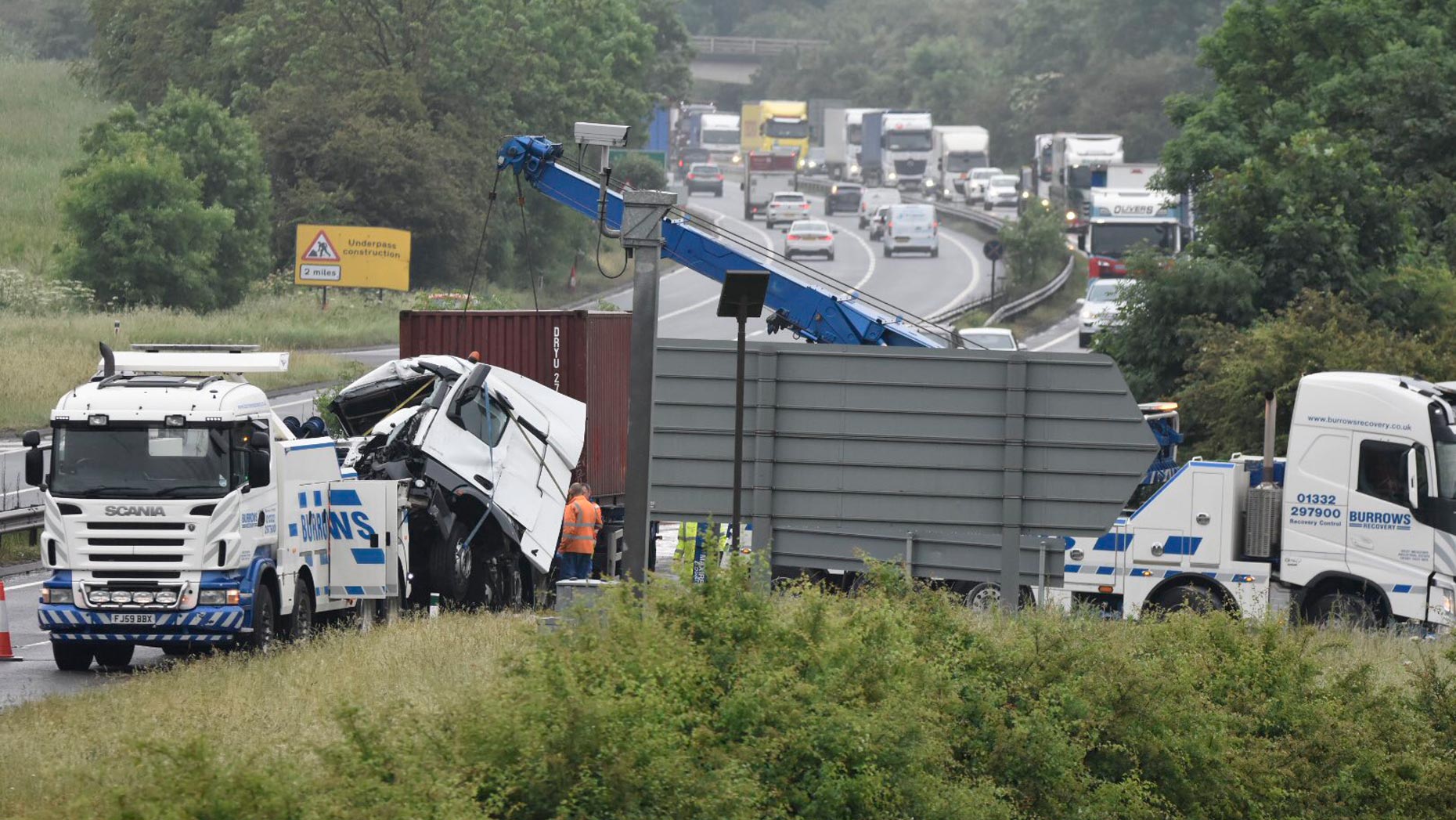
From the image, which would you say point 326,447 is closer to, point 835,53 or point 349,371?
point 349,371

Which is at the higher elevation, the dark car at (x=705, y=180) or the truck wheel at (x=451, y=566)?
the dark car at (x=705, y=180)

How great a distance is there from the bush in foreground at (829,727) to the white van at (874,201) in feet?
246

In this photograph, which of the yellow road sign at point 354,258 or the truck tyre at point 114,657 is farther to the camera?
→ the yellow road sign at point 354,258

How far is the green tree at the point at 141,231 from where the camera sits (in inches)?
2307

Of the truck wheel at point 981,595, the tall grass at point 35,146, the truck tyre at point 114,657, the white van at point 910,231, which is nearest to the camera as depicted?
the truck tyre at point 114,657

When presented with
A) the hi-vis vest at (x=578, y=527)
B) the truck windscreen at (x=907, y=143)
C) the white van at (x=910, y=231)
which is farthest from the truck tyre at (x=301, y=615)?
the truck windscreen at (x=907, y=143)

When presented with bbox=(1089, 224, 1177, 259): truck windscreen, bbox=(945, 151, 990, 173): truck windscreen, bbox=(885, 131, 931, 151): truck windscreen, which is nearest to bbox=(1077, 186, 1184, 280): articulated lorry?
bbox=(1089, 224, 1177, 259): truck windscreen

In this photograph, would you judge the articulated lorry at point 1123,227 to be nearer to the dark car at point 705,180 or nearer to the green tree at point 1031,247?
the green tree at point 1031,247

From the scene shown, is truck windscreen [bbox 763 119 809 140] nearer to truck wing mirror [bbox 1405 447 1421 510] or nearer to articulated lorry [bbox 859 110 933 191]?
articulated lorry [bbox 859 110 933 191]

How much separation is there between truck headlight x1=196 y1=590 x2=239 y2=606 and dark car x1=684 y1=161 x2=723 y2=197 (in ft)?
299

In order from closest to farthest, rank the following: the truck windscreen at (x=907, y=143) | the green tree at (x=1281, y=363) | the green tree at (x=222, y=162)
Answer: the green tree at (x=1281, y=363) < the green tree at (x=222, y=162) < the truck windscreen at (x=907, y=143)

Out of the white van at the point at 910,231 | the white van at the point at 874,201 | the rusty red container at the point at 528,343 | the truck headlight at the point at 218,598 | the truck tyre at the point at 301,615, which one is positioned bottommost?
the truck tyre at the point at 301,615

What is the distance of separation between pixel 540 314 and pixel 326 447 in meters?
5.22

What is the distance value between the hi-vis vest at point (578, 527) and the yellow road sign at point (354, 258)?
43.7 meters
